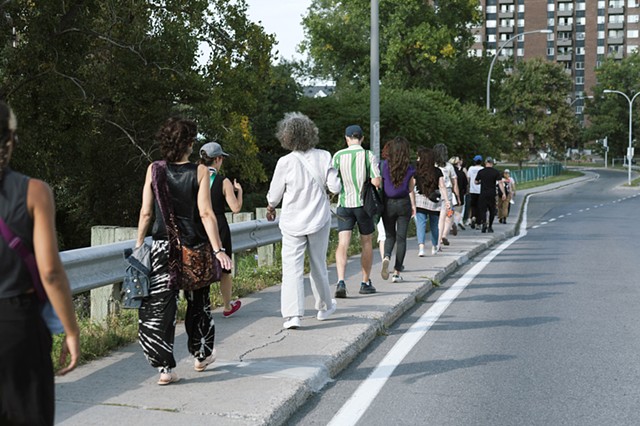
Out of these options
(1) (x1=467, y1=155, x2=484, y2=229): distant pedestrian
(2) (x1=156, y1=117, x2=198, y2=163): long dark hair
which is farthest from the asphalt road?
(1) (x1=467, y1=155, x2=484, y2=229): distant pedestrian

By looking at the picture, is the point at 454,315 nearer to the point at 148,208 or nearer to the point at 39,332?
the point at 148,208

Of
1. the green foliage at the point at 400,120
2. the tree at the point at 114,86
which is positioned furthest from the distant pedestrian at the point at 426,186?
the green foliage at the point at 400,120

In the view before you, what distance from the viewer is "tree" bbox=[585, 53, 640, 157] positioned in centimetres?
12725

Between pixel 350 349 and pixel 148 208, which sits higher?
pixel 148 208

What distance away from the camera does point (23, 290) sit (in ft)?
10.7

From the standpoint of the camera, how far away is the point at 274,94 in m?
41.0

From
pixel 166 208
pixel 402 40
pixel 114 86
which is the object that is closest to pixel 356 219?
pixel 166 208

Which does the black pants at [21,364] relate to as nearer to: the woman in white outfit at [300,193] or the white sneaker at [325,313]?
the woman in white outfit at [300,193]

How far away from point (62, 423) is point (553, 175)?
88.4m

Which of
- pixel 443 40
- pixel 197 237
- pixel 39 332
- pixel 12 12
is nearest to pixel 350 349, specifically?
pixel 197 237

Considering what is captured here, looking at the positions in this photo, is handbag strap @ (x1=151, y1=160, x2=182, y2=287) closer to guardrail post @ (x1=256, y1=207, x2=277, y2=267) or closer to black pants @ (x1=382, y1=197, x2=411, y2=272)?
black pants @ (x1=382, y1=197, x2=411, y2=272)

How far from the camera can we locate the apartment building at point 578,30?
151 meters

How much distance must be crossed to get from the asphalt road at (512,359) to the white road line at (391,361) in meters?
0.03

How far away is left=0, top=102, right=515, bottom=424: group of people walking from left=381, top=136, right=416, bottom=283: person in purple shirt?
12 mm
